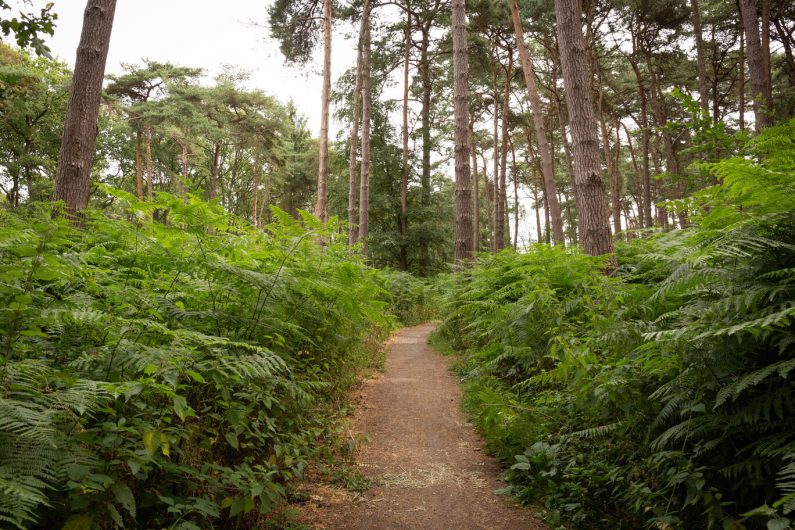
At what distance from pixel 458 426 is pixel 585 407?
2016mm

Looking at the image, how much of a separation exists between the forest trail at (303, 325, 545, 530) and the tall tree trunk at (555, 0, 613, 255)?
10.7ft

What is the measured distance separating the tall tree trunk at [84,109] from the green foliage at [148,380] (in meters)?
2.60

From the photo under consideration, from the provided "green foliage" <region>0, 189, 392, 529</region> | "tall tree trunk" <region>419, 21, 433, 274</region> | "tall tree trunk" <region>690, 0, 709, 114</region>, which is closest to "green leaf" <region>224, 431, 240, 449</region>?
"green foliage" <region>0, 189, 392, 529</region>

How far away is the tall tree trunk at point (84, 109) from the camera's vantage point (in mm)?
6066

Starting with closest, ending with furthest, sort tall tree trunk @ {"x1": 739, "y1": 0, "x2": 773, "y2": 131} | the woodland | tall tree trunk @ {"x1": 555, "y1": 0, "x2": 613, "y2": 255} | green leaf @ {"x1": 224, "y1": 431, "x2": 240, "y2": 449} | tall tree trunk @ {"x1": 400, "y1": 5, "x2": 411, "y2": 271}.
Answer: the woodland → green leaf @ {"x1": 224, "y1": 431, "x2": 240, "y2": 449} → tall tree trunk @ {"x1": 555, "y1": 0, "x2": 613, "y2": 255} → tall tree trunk @ {"x1": 739, "y1": 0, "x2": 773, "y2": 131} → tall tree trunk @ {"x1": 400, "y1": 5, "x2": 411, "y2": 271}

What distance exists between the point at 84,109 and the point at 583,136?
762 centimetres

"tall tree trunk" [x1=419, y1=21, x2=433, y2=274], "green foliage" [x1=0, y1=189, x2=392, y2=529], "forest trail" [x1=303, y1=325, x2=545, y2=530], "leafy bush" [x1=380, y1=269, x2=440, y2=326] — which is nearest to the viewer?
"green foliage" [x1=0, y1=189, x2=392, y2=529]

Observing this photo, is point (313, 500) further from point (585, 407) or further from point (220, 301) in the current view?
point (585, 407)

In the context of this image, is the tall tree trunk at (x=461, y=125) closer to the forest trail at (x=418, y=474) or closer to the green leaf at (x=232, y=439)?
the forest trail at (x=418, y=474)

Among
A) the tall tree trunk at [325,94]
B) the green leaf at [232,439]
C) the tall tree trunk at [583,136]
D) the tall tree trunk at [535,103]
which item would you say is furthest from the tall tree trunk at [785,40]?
the green leaf at [232,439]

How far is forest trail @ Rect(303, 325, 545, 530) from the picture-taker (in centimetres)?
322

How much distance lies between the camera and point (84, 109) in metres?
6.24

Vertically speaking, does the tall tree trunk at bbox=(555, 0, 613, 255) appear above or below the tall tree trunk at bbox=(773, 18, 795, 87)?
below

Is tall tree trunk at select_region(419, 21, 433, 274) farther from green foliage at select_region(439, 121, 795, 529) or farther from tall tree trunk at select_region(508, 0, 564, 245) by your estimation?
green foliage at select_region(439, 121, 795, 529)
